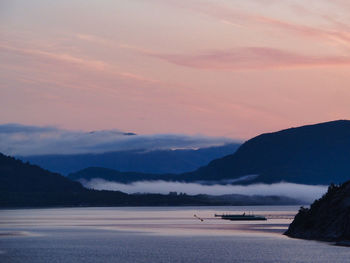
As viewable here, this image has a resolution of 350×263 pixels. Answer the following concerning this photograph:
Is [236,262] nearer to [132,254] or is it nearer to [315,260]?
[315,260]

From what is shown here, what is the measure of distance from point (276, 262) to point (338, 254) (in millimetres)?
17910

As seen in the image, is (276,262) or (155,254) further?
(155,254)

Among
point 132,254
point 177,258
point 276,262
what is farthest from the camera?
point 132,254

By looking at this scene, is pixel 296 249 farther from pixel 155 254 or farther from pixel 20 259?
pixel 20 259

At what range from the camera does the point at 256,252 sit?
194 metres

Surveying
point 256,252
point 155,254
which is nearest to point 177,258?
point 155,254

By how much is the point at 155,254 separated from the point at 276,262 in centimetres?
3375

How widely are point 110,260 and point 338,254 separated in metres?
49.3

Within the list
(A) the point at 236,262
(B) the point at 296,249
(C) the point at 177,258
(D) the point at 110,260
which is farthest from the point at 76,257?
(B) the point at 296,249

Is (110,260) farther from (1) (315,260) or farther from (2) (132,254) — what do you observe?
(1) (315,260)

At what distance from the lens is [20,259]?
7052 inches

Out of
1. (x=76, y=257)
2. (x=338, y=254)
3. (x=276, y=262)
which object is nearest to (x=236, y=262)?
(x=276, y=262)

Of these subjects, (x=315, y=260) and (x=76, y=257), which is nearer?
(x=315, y=260)

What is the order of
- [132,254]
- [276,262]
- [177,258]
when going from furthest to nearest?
[132,254]
[177,258]
[276,262]
